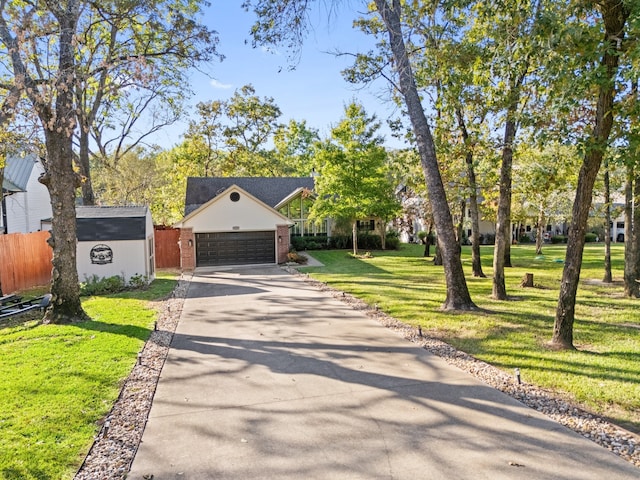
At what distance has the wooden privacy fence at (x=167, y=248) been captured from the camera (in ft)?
74.3

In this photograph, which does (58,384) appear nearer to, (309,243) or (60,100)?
(60,100)

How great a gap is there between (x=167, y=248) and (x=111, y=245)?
22.3 feet

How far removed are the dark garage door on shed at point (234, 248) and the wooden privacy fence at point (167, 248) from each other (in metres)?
1.71

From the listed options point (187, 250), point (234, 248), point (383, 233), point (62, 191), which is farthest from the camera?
point (383, 233)

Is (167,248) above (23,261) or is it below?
above

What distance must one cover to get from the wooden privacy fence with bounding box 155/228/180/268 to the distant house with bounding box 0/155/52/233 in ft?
21.7

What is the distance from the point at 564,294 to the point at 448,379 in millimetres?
2746

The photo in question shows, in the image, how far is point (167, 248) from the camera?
74.8 feet

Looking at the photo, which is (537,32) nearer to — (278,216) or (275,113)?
(278,216)

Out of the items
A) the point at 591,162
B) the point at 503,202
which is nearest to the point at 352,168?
the point at 503,202

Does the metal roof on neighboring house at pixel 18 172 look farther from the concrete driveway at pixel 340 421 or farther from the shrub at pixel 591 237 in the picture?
the shrub at pixel 591 237

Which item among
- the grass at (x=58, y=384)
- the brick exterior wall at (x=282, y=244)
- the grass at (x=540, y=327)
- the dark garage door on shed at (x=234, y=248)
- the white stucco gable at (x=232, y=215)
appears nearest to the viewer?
the grass at (x=58, y=384)

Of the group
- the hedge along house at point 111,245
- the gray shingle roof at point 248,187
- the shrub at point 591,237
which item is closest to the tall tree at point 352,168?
the gray shingle roof at point 248,187

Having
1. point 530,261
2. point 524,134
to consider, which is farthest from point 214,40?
point 530,261
